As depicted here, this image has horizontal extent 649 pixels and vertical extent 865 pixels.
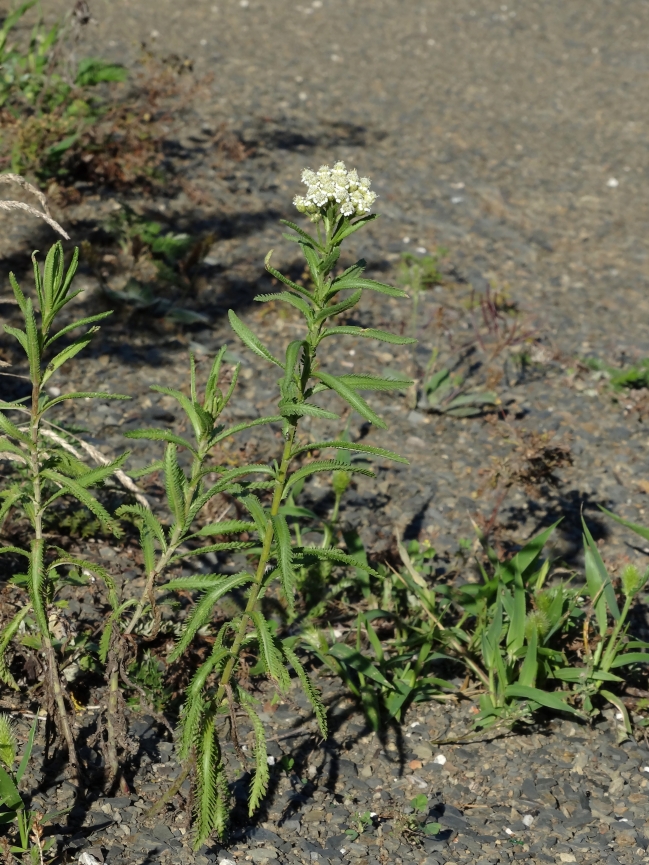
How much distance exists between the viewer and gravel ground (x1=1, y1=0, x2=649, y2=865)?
2.99 meters

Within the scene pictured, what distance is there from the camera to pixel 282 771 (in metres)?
3.05

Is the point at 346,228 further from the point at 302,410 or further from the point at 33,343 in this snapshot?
the point at 33,343

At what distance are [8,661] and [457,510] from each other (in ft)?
6.88

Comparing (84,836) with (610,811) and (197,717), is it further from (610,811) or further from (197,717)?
(610,811)

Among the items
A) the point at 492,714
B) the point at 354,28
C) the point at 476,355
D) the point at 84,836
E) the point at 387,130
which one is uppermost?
the point at 354,28

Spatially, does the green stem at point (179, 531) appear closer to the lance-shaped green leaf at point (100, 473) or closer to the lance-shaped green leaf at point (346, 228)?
the lance-shaped green leaf at point (100, 473)

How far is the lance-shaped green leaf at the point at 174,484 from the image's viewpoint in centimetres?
261

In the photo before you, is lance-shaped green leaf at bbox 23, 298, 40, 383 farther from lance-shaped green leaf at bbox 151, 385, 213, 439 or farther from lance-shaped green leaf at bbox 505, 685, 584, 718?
lance-shaped green leaf at bbox 505, 685, 584, 718

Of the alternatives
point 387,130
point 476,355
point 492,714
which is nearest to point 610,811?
point 492,714

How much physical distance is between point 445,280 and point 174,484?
376cm

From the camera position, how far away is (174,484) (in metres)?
A: 2.62

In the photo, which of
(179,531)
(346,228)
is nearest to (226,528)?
(179,531)

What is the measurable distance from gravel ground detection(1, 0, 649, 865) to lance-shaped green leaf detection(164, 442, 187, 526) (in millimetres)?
866

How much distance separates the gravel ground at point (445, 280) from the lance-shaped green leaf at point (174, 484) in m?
0.87
